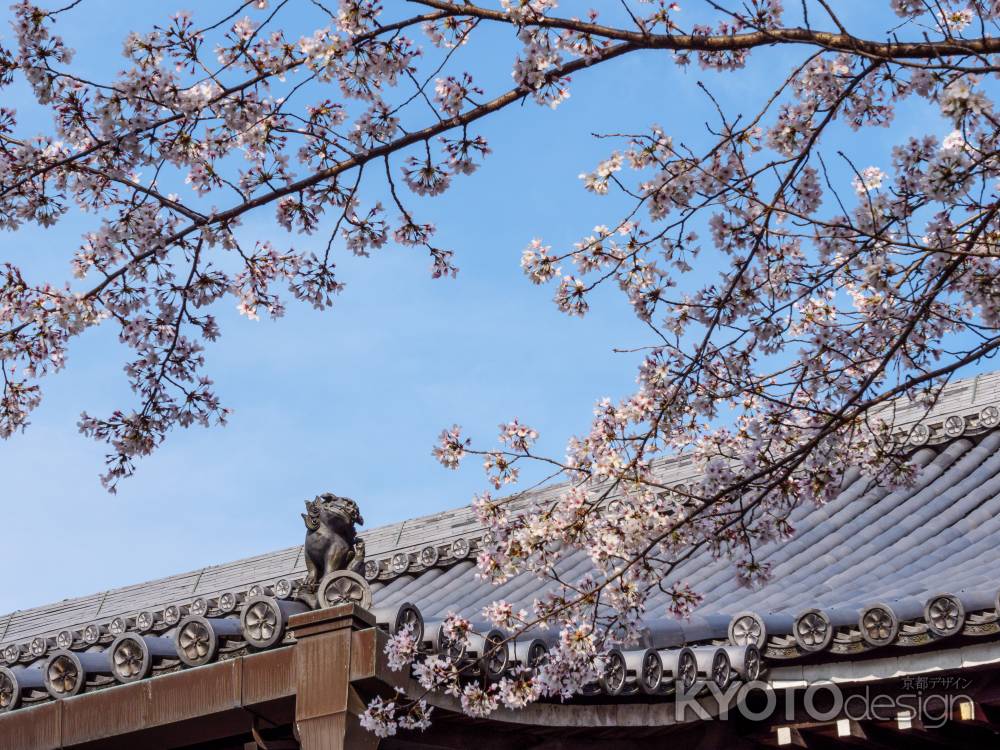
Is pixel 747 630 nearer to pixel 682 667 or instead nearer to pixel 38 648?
pixel 682 667

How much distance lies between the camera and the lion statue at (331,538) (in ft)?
21.7

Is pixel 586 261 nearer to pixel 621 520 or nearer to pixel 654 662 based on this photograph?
pixel 621 520

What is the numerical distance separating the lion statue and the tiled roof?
1.38 feet

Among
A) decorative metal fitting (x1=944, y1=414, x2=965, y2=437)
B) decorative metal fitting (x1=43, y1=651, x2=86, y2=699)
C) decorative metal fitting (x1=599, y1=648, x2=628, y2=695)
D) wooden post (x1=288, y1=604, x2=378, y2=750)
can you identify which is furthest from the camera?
decorative metal fitting (x1=944, y1=414, x2=965, y2=437)

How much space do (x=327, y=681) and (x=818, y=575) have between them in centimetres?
399

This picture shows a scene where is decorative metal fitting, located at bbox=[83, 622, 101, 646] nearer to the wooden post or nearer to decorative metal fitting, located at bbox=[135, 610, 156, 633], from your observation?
decorative metal fitting, located at bbox=[135, 610, 156, 633]

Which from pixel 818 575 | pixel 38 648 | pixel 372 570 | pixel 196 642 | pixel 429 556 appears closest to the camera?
pixel 196 642

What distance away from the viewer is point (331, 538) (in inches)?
263

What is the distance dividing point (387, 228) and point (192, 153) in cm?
76

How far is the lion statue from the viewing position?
6.60 meters

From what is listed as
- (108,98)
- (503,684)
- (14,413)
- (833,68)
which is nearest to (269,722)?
(503,684)

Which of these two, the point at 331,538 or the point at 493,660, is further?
the point at 331,538

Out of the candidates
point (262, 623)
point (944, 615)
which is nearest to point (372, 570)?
point (262, 623)

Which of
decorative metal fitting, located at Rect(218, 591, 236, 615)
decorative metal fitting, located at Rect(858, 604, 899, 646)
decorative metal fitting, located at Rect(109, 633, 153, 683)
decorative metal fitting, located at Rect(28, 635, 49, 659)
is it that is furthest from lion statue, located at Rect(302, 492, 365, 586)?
decorative metal fitting, located at Rect(218, 591, 236, 615)
